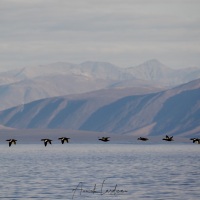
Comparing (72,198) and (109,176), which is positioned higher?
(109,176)

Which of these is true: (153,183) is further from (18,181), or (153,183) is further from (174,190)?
(18,181)

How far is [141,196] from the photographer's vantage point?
74312 mm

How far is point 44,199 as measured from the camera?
2781 inches

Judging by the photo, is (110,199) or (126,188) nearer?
(110,199)

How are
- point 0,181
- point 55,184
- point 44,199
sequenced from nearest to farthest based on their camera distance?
point 44,199
point 55,184
point 0,181

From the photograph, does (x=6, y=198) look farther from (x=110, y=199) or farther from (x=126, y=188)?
(x=126, y=188)

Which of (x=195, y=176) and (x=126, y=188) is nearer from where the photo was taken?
(x=126, y=188)

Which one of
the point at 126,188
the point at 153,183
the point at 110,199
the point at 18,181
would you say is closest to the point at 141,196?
the point at 110,199

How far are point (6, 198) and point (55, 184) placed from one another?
1838cm

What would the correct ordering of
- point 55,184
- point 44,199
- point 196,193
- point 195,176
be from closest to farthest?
point 44,199 → point 196,193 → point 55,184 → point 195,176

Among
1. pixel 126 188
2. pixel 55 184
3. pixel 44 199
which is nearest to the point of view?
pixel 44 199

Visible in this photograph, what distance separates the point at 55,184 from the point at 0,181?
31.3ft

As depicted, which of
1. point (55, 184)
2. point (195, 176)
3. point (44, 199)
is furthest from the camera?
point (195, 176)

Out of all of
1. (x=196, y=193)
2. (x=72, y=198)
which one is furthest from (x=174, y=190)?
(x=72, y=198)
